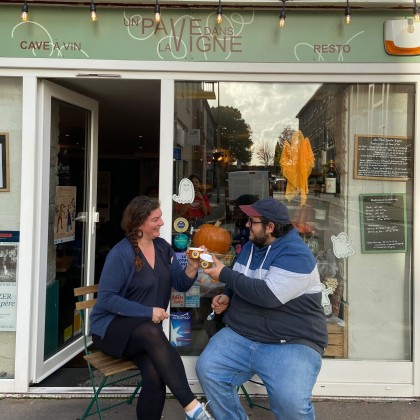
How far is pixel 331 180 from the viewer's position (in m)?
3.67

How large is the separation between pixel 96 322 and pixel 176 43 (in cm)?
214

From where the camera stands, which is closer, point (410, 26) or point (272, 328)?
point (272, 328)

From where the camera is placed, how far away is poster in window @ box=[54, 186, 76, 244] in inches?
153

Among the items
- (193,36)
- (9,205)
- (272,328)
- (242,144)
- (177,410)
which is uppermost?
(193,36)

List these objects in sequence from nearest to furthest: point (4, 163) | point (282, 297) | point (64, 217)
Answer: point (282, 297), point (4, 163), point (64, 217)

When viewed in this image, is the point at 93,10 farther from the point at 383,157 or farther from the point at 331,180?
the point at 383,157

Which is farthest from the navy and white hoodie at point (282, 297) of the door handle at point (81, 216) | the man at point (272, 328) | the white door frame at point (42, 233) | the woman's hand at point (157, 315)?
the door handle at point (81, 216)

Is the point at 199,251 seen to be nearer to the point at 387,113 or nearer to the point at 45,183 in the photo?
the point at 45,183

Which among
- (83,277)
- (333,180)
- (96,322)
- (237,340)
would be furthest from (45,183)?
(333,180)

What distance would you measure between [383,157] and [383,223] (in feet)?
1.76

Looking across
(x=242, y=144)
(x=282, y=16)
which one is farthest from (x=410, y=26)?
Answer: (x=242, y=144)

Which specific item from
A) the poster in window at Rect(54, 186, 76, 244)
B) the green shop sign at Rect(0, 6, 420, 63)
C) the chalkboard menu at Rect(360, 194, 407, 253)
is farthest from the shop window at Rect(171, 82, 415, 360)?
the poster in window at Rect(54, 186, 76, 244)

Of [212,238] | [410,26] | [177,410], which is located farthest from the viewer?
[212,238]

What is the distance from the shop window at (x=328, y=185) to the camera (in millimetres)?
3514
